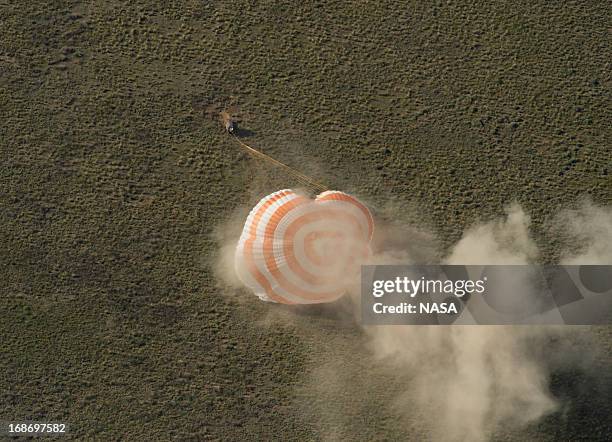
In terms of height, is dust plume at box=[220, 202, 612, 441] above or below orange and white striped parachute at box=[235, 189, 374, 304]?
below

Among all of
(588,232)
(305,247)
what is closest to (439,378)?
(305,247)

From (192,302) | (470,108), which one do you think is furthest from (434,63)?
(192,302)

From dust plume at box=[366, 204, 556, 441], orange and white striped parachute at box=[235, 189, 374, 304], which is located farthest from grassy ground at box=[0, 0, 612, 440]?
orange and white striped parachute at box=[235, 189, 374, 304]

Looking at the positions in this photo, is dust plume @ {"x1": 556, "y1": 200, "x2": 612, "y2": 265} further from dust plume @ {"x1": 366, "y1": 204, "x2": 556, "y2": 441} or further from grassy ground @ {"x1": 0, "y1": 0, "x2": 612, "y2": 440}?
dust plume @ {"x1": 366, "y1": 204, "x2": 556, "y2": 441}

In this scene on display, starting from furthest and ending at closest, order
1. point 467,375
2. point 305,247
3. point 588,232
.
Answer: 1. point 588,232
2. point 467,375
3. point 305,247

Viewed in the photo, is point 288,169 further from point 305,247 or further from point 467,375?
point 467,375
